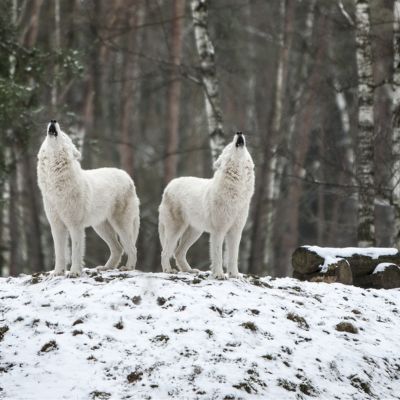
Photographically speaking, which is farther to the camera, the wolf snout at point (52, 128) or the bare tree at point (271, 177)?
the bare tree at point (271, 177)

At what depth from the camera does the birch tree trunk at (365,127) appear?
11984 millimetres

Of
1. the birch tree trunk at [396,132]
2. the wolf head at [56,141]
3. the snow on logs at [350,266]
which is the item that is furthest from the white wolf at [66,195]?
the birch tree trunk at [396,132]

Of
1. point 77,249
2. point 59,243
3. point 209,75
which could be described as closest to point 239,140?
point 77,249

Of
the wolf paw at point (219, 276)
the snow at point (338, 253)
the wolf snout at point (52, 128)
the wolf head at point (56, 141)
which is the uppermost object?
the wolf snout at point (52, 128)

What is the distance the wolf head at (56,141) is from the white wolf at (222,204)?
1.58 metres

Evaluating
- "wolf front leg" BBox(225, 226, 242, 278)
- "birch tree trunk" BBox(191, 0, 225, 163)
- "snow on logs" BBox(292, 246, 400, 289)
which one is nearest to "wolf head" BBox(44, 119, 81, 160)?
"wolf front leg" BBox(225, 226, 242, 278)

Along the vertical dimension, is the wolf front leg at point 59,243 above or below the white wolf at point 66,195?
below

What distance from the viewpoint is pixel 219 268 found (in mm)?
8461

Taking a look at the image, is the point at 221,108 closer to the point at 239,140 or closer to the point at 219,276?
the point at 239,140

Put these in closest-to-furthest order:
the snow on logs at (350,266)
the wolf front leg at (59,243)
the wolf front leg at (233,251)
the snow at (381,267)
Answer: the wolf front leg at (59,243), the wolf front leg at (233,251), the snow on logs at (350,266), the snow at (381,267)

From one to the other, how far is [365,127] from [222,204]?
456cm

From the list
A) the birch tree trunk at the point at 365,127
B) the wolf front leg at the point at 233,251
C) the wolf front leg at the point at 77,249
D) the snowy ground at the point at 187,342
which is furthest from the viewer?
the birch tree trunk at the point at 365,127

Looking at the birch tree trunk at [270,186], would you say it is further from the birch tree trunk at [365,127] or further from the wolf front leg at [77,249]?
the wolf front leg at [77,249]

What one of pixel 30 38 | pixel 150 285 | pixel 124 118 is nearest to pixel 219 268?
pixel 150 285
